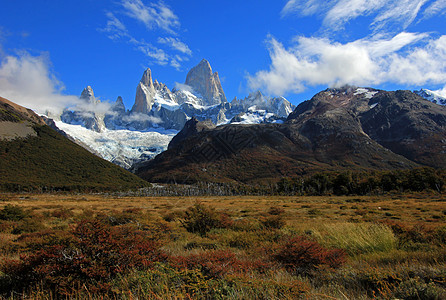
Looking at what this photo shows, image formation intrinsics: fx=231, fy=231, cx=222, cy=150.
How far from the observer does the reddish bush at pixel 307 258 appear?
5.89 metres

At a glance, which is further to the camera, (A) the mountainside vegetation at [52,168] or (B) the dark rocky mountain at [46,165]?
(B) the dark rocky mountain at [46,165]

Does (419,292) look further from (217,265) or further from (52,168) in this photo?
(52,168)

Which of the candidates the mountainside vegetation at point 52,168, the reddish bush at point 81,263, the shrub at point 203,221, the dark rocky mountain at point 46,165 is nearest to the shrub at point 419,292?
the reddish bush at point 81,263

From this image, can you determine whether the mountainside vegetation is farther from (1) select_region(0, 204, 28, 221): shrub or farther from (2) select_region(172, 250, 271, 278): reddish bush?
(2) select_region(172, 250, 271, 278): reddish bush

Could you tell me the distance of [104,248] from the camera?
→ 199 inches

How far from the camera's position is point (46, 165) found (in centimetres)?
11925

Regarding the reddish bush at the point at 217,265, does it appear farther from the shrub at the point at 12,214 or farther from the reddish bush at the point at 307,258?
the shrub at the point at 12,214

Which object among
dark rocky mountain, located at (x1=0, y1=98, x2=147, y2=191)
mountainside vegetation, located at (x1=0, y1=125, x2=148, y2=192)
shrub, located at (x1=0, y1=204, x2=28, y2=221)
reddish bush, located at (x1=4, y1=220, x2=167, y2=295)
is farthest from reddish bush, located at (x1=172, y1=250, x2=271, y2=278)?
dark rocky mountain, located at (x1=0, y1=98, x2=147, y2=191)

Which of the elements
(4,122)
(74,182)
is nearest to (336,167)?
(74,182)

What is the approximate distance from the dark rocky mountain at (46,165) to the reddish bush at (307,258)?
124 metres

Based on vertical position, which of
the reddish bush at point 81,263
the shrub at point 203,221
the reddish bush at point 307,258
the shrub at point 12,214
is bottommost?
the shrub at point 12,214

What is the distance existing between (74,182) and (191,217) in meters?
124

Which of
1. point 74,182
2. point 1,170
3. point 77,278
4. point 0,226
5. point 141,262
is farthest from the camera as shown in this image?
point 74,182

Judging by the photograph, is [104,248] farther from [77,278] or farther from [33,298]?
[33,298]
